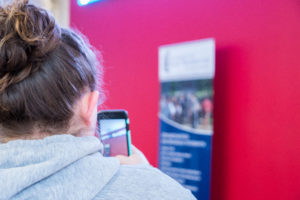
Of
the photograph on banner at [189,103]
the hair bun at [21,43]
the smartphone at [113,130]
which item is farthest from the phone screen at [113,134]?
the photograph on banner at [189,103]

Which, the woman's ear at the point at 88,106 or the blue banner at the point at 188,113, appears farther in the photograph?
the blue banner at the point at 188,113

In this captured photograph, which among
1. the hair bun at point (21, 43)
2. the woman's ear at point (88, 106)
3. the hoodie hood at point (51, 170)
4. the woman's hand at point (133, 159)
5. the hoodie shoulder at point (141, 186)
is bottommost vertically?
the woman's hand at point (133, 159)

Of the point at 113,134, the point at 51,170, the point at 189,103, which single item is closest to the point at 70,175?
the point at 51,170

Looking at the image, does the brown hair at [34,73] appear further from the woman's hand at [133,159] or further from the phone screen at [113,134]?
the phone screen at [113,134]

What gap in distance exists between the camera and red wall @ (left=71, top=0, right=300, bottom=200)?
161 centimetres

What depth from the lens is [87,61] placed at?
586mm

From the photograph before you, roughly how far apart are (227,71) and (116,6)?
51.8 inches

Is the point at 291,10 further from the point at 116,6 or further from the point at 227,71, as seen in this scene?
the point at 116,6

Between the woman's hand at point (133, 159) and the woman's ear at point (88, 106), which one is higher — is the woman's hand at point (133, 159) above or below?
below

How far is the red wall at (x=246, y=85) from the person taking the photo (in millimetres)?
1605

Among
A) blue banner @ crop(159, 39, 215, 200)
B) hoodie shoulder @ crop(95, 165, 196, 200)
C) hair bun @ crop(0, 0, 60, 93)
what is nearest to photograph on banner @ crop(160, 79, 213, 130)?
blue banner @ crop(159, 39, 215, 200)

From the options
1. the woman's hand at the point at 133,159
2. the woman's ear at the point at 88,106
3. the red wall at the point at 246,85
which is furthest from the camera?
the red wall at the point at 246,85

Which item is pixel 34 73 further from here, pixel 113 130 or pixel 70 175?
pixel 113 130

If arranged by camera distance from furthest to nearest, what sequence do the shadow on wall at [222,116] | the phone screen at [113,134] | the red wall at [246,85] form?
1. the shadow on wall at [222,116]
2. the red wall at [246,85]
3. the phone screen at [113,134]
